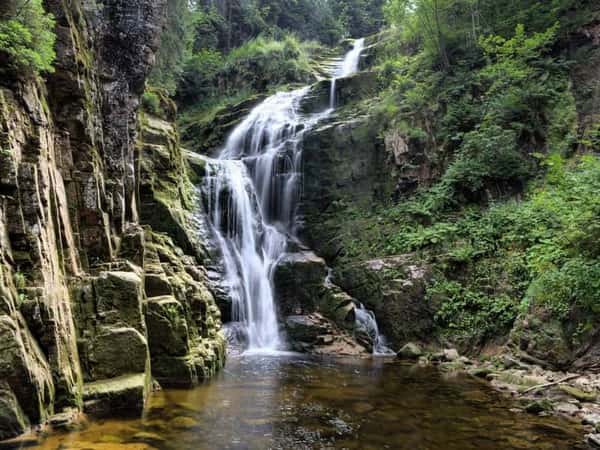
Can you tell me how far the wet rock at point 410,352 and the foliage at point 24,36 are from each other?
10.8m

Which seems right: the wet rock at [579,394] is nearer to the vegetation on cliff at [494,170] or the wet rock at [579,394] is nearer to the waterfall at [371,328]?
the vegetation on cliff at [494,170]

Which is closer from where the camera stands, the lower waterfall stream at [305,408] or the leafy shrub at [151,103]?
the lower waterfall stream at [305,408]

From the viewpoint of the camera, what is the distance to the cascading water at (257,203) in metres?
14.4

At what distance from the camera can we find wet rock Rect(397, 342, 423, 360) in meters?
12.3

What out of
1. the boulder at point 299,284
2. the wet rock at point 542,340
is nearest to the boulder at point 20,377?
the wet rock at point 542,340

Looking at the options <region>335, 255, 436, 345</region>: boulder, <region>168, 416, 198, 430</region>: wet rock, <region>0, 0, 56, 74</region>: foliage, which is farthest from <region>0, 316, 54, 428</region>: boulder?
<region>335, 255, 436, 345</region>: boulder

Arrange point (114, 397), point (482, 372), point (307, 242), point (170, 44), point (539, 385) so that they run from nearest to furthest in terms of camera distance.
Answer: point (114, 397) < point (539, 385) < point (482, 372) < point (307, 242) < point (170, 44)

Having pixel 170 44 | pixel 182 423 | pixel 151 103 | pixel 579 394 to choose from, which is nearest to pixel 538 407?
pixel 579 394

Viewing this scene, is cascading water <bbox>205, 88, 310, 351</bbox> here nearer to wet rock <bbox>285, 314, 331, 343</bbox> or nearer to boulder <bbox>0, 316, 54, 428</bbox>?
wet rock <bbox>285, 314, 331, 343</bbox>

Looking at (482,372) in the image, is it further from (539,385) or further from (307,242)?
(307,242)

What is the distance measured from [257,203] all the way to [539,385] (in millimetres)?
12338

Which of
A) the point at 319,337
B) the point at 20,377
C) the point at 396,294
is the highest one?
the point at 20,377

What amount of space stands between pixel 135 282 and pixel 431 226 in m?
10.4

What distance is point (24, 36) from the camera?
675cm
